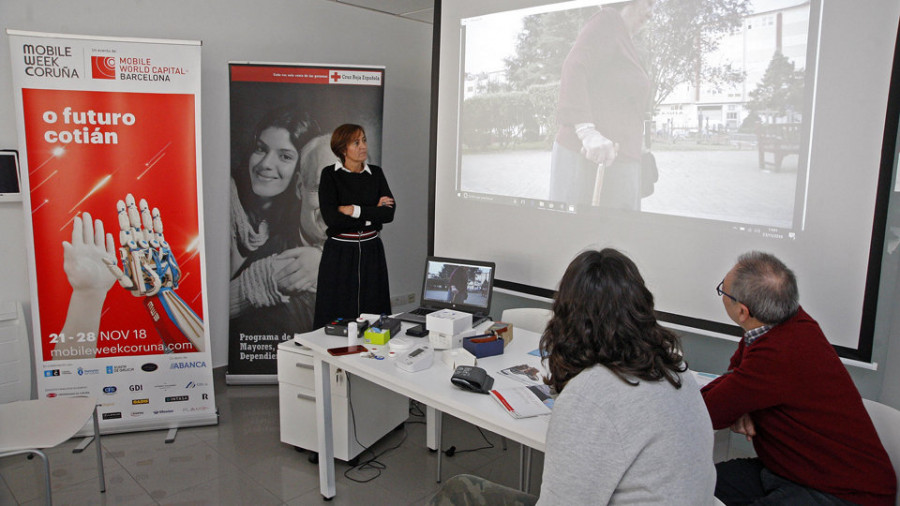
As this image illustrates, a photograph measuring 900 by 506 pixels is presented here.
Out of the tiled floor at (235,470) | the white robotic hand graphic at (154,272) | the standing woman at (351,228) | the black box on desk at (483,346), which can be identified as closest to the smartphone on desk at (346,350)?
the black box on desk at (483,346)

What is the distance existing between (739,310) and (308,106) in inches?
118

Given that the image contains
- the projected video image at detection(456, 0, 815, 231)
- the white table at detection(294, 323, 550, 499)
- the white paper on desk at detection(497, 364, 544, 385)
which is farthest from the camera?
the projected video image at detection(456, 0, 815, 231)

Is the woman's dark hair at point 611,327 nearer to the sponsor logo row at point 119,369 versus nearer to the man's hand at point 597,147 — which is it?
the man's hand at point 597,147

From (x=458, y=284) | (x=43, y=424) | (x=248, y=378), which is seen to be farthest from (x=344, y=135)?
(x=43, y=424)

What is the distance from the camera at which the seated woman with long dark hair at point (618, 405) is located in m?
1.18

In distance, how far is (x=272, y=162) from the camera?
12.6 feet

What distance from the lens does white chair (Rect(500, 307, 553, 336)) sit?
298 cm

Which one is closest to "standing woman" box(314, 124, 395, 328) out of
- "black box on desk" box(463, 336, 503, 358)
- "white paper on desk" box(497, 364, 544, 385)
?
"black box on desk" box(463, 336, 503, 358)

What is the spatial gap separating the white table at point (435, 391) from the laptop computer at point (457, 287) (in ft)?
0.74

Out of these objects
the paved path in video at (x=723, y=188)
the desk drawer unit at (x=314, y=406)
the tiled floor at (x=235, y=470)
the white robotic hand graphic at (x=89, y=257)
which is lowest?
the tiled floor at (x=235, y=470)

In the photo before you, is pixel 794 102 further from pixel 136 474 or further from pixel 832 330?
pixel 136 474

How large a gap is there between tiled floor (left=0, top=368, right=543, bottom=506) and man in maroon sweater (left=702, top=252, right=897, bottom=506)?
1.30 meters

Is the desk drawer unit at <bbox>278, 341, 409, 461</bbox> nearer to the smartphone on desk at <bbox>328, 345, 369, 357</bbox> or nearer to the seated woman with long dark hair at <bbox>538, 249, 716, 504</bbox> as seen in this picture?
the smartphone on desk at <bbox>328, 345, 369, 357</bbox>

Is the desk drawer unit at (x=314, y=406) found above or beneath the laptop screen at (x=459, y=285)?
beneath
